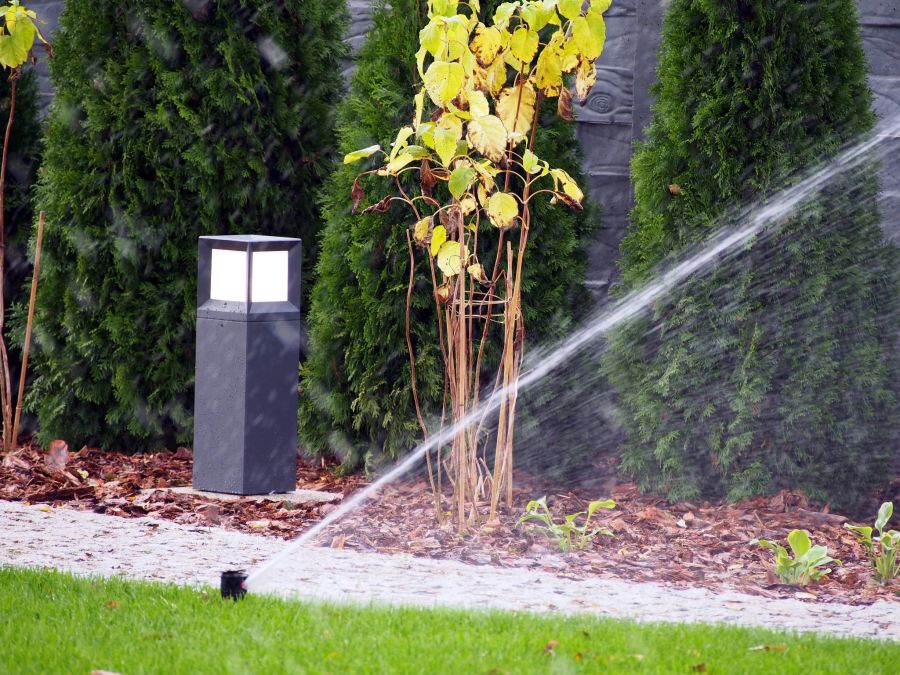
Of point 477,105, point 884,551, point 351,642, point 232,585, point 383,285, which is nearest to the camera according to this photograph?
point 351,642

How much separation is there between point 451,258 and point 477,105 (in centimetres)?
58

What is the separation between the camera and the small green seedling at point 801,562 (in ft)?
13.1

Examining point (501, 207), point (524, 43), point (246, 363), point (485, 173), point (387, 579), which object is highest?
point (524, 43)

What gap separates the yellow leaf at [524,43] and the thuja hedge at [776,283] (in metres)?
1.22

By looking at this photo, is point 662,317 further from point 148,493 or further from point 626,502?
point 148,493

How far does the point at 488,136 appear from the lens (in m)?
4.14

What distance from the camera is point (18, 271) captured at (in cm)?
708

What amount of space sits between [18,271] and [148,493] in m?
2.49

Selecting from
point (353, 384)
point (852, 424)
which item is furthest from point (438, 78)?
point (852, 424)

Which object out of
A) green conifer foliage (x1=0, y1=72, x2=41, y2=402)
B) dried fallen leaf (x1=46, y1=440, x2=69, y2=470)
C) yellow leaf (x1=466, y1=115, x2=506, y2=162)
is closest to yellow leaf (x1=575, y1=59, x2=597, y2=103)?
yellow leaf (x1=466, y1=115, x2=506, y2=162)

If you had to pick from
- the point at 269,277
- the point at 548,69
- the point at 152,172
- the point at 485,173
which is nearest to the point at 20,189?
the point at 152,172

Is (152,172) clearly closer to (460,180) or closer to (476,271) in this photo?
(476,271)

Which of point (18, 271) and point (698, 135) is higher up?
point (698, 135)

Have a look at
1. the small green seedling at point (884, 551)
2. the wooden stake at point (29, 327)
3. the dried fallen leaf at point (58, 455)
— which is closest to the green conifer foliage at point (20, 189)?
the wooden stake at point (29, 327)
